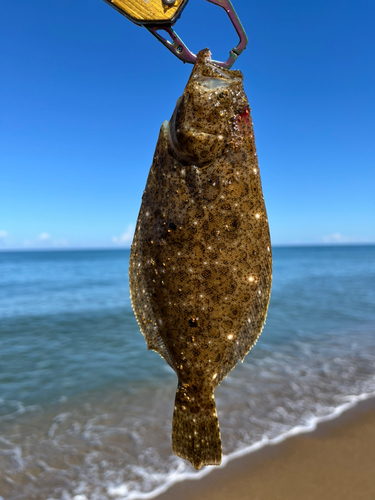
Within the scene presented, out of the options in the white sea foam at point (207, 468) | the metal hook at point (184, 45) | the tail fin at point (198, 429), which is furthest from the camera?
the white sea foam at point (207, 468)

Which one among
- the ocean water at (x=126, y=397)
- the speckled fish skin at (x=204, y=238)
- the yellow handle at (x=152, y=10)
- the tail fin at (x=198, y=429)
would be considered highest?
the yellow handle at (x=152, y=10)

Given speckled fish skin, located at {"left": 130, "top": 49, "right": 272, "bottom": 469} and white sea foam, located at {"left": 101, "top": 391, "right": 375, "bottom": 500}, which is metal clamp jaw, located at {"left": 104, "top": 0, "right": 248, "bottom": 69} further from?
white sea foam, located at {"left": 101, "top": 391, "right": 375, "bottom": 500}

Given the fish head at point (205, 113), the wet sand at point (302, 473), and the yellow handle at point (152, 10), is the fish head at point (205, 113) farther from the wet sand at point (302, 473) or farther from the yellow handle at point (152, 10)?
the wet sand at point (302, 473)

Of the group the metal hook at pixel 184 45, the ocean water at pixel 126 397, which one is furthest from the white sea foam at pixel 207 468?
the metal hook at pixel 184 45

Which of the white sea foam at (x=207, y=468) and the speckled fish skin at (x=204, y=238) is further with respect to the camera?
the white sea foam at (x=207, y=468)

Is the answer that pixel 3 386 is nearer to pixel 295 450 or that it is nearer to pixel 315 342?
pixel 295 450

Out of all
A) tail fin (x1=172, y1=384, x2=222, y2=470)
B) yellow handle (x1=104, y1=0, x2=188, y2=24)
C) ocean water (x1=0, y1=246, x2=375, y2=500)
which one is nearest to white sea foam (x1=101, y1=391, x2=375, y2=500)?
ocean water (x1=0, y1=246, x2=375, y2=500)

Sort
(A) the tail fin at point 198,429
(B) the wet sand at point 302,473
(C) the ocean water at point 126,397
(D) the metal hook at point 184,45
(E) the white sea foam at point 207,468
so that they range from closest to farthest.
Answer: (D) the metal hook at point 184,45, (A) the tail fin at point 198,429, (B) the wet sand at point 302,473, (E) the white sea foam at point 207,468, (C) the ocean water at point 126,397
